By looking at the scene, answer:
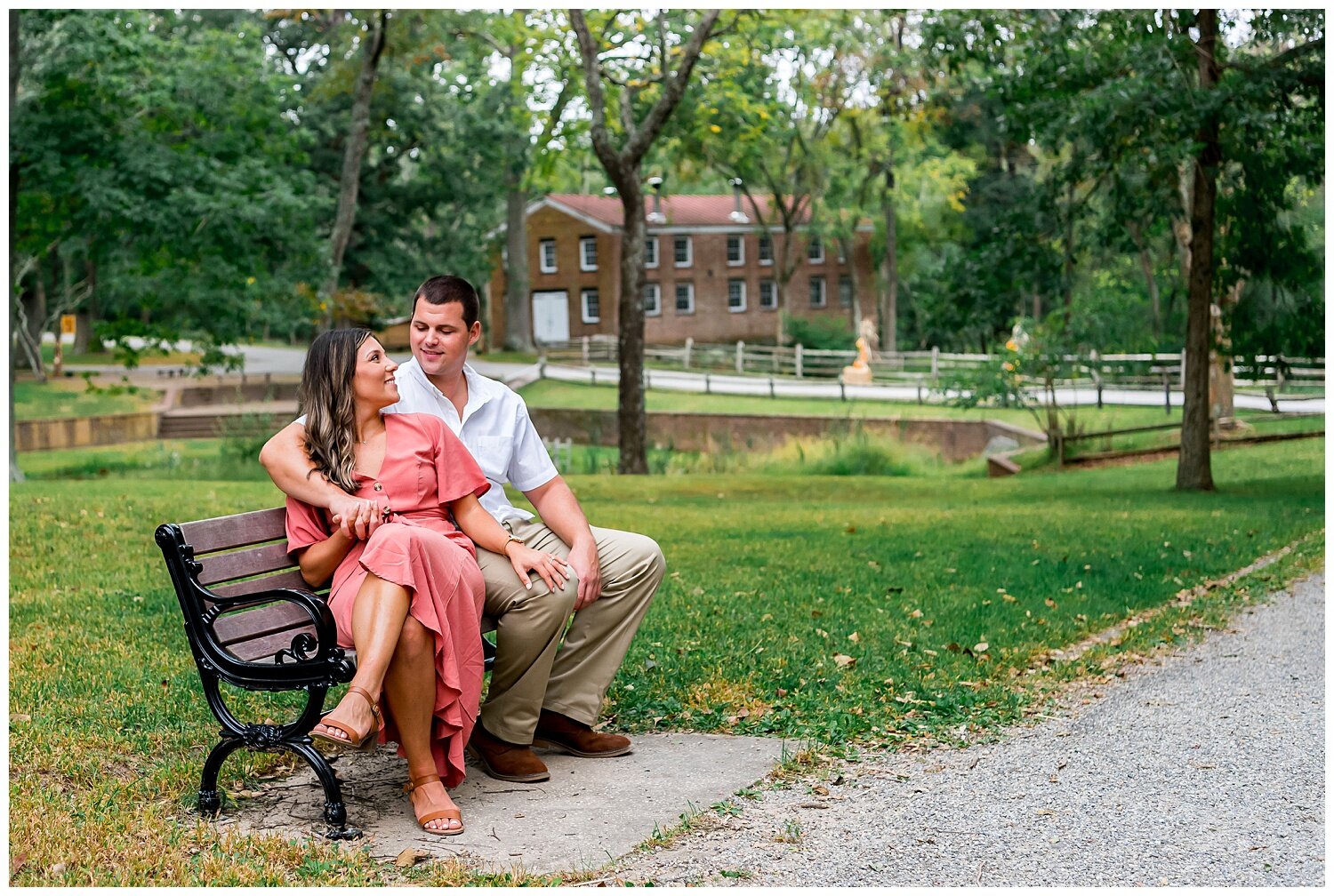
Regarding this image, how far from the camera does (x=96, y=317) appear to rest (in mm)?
49562

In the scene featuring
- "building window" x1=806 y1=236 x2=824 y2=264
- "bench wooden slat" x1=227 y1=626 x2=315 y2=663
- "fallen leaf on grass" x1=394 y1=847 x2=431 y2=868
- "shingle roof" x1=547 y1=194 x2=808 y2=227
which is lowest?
"fallen leaf on grass" x1=394 y1=847 x2=431 y2=868

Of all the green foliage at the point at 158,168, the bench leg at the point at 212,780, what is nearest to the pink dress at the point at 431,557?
the bench leg at the point at 212,780

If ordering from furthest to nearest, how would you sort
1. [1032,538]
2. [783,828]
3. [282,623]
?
[1032,538]
[282,623]
[783,828]

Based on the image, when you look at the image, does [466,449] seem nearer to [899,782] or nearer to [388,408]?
[388,408]

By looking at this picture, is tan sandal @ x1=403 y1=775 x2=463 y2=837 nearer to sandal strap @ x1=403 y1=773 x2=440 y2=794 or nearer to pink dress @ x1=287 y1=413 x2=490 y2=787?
sandal strap @ x1=403 y1=773 x2=440 y2=794

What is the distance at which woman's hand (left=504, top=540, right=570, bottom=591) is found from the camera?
16.8 feet

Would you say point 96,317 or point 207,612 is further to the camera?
point 96,317

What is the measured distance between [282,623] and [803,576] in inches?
209

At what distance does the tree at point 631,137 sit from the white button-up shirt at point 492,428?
14035 millimetres

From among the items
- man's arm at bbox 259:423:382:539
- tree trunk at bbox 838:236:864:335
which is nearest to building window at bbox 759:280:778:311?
tree trunk at bbox 838:236:864:335

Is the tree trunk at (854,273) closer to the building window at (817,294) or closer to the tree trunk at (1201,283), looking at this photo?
the building window at (817,294)

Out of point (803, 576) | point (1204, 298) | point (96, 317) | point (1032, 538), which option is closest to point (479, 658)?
point (803, 576)

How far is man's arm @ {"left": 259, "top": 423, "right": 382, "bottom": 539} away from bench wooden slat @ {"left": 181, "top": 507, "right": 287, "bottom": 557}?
0.15m

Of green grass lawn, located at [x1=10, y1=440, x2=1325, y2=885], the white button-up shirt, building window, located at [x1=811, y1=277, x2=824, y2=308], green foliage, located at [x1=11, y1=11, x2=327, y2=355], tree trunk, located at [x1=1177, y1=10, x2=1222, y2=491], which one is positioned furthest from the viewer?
building window, located at [x1=811, y1=277, x2=824, y2=308]
